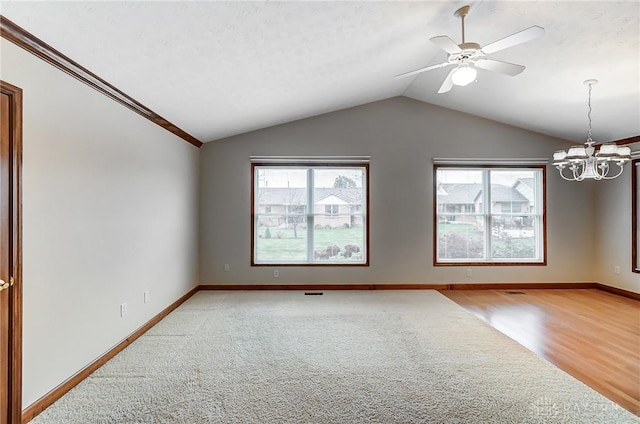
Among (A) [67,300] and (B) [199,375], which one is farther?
(B) [199,375]

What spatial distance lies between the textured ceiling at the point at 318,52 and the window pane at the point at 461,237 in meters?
1.90

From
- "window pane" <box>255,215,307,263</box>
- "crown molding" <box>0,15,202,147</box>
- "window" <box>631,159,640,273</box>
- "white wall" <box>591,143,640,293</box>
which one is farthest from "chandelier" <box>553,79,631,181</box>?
"crown molding" <box>0,15,202,147</box>

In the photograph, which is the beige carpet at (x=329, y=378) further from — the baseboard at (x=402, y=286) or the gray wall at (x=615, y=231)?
the gray wall at (x=615, y=231)

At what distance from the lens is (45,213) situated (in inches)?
93.2

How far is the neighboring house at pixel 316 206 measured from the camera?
5.95 m

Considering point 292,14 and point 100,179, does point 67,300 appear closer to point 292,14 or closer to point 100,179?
point 100,179

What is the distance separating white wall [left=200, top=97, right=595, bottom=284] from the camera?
19.1ft

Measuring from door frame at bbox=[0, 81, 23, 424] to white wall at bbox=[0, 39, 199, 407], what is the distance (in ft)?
0.21

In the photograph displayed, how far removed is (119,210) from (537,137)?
629 centimetres

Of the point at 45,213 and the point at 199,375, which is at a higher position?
the point at 45,213

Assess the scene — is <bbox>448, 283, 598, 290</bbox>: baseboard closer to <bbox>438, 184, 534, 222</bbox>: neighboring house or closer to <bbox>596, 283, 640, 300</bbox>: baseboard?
<bbox>596, 283, 640, 300</bbox>: baseboard

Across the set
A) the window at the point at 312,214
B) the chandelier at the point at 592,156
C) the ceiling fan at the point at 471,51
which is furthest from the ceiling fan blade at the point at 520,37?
the window at the point at 312,214

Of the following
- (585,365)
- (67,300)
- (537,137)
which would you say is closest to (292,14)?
(67,300)

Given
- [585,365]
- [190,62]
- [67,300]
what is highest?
[190,62]
